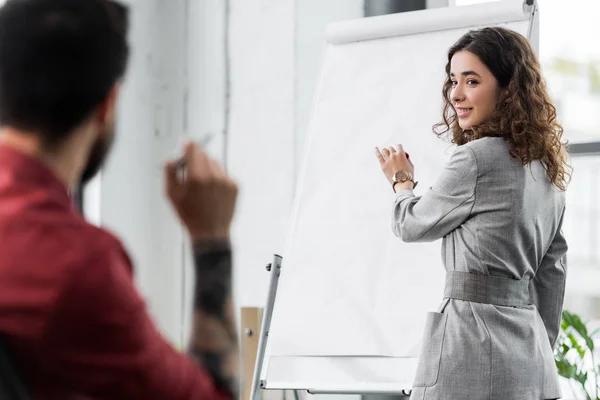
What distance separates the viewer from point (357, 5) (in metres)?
3.12

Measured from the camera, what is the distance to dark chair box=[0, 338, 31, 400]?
24.6 inches

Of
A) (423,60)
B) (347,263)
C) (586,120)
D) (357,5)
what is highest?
(357,5)

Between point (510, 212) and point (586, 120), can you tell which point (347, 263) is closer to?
point (510, 212)

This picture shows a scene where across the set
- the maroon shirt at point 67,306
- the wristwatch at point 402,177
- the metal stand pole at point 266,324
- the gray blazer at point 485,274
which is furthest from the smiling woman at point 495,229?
the maroon shirt at point 67,306

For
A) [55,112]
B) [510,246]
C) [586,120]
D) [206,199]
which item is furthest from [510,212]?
[586,120]

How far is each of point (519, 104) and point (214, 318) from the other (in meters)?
1.15

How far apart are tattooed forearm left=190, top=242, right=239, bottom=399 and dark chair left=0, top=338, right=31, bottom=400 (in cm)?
16

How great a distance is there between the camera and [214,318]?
755 millimetres

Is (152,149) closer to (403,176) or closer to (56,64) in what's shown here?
(403,176)

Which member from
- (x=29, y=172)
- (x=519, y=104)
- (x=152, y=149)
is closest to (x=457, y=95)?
(x=519, y=104)

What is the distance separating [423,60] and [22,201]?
1843mm

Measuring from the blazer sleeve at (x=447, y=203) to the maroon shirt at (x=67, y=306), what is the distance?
1113mm

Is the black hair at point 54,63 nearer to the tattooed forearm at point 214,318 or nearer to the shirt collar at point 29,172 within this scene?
the shirt collar at point 29,172

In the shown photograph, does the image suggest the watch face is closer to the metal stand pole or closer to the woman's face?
the woman's face
